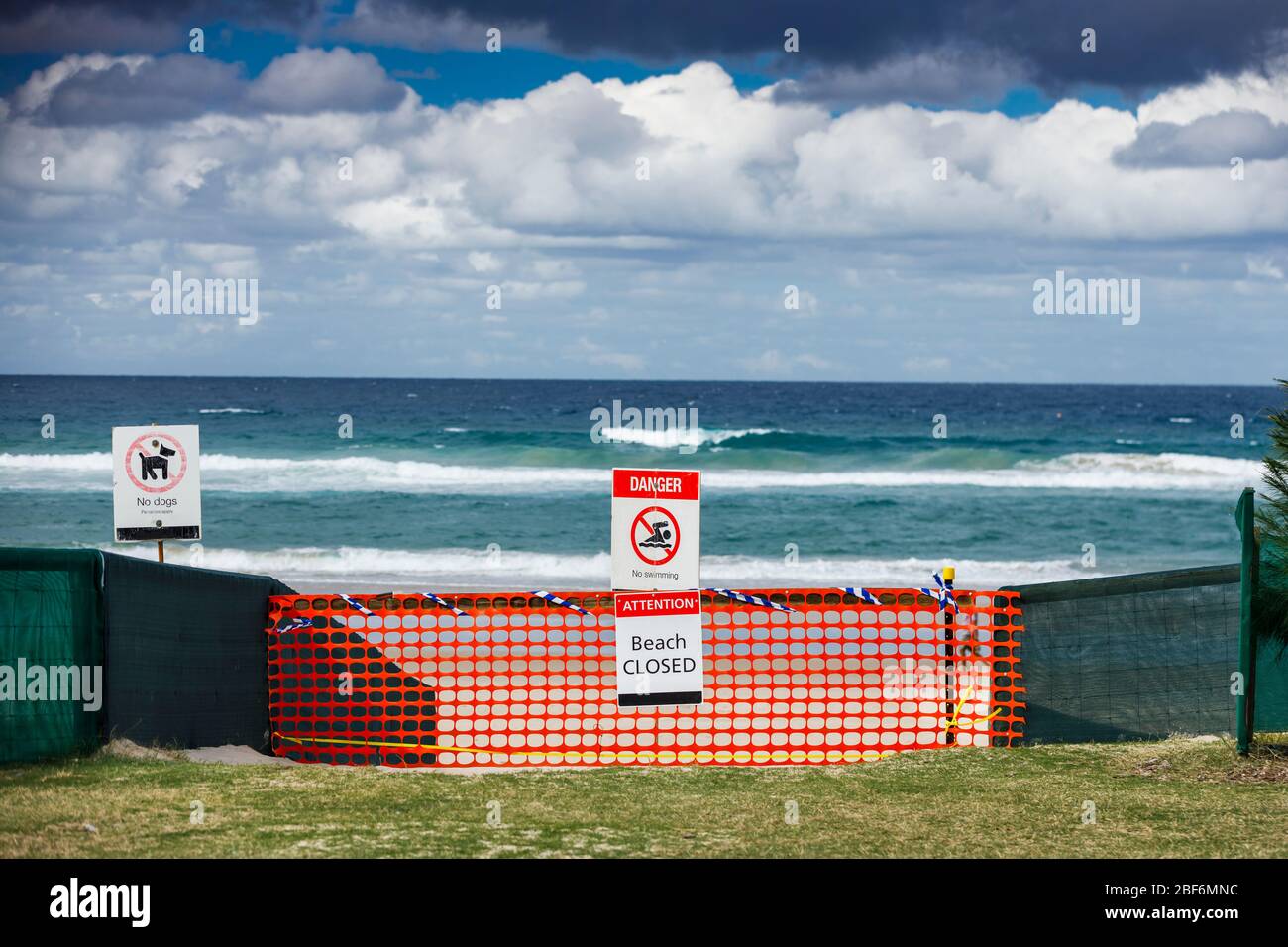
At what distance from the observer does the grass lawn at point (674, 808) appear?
6.25 meters

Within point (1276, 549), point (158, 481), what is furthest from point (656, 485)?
point (158, 481)

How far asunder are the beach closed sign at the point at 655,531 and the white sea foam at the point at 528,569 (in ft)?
49.6

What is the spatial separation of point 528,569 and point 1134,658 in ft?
60.3

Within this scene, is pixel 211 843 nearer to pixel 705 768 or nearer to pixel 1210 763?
pixel 705 768

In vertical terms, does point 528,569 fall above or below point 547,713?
below

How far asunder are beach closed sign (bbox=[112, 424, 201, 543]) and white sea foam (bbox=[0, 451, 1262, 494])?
99.7ft

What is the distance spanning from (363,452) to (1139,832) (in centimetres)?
4981

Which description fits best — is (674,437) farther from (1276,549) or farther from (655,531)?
(1276,549)

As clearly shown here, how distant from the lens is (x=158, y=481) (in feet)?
33.2

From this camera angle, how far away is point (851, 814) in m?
7.10

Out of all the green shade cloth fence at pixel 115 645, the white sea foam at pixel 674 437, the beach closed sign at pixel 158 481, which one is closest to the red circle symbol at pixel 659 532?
the green shade cloth fence at pixel 115 645

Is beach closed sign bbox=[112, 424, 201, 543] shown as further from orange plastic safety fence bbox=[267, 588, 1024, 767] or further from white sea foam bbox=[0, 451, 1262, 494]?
white sea foam bbox=[0, 451, 1262, 494]

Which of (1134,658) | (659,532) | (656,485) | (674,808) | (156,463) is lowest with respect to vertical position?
(674,808)
